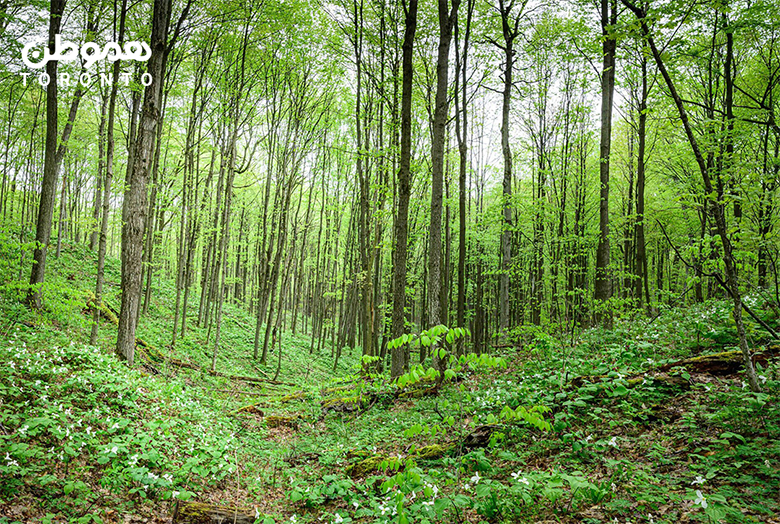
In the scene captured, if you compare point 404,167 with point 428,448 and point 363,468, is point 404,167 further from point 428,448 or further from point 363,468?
point 363,468

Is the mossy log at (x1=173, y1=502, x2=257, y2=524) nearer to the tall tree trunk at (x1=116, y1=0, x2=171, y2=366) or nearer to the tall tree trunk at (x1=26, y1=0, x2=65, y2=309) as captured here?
the tall tree trunk at (x1=116, y1=0, x2=171, y2=366)

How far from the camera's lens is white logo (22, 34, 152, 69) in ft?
29.1

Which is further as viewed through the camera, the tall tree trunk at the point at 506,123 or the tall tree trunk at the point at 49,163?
the tall tree trunk at the point at 506,123

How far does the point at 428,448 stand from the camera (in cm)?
511

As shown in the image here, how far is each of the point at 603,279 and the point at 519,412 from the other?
8322 mm

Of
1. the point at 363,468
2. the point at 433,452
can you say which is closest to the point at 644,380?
the point at 433,452

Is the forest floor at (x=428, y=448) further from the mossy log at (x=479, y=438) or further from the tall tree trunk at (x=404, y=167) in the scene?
the tall tree trunk at (x=404, y=167)

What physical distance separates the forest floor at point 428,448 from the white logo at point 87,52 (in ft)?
19.9

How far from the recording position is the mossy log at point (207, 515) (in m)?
3.75

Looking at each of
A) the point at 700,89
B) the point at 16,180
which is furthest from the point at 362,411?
the point at 16,180

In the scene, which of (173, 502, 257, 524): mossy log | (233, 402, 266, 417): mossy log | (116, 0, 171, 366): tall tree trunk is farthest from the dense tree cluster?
(173, 502, 257, 524): mossy log

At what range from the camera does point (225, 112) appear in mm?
13844

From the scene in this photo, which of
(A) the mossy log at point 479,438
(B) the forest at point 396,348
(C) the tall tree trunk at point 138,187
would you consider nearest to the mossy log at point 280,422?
(B) the forest at point 396,348

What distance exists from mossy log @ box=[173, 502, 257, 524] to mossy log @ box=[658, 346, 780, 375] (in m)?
5.68
